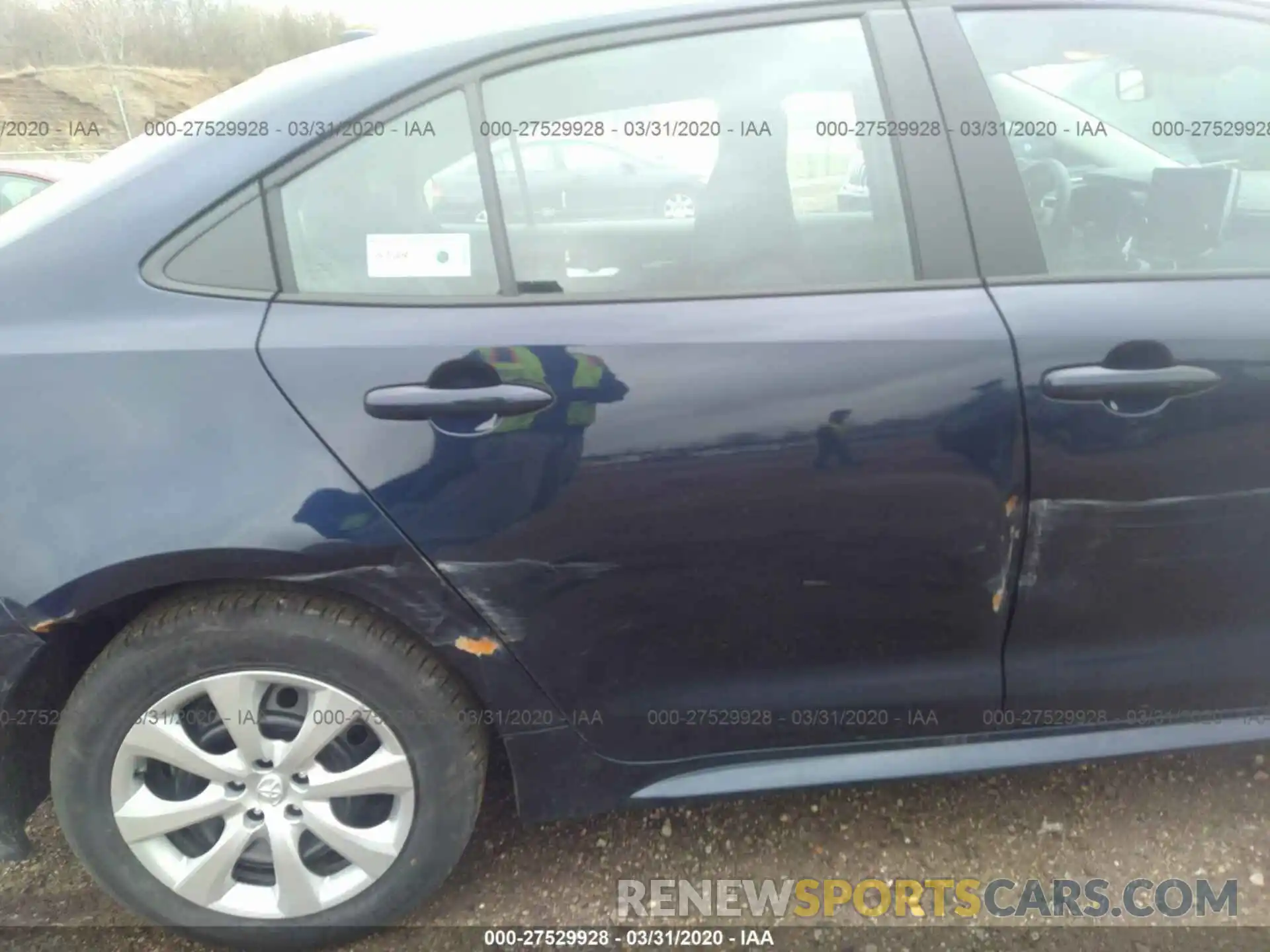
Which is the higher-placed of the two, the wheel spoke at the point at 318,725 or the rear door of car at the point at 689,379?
the rear door of car at the point at 689,379

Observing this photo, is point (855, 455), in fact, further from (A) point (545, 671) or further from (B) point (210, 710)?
(B) point (210, 710)

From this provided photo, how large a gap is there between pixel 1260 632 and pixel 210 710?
1.96m

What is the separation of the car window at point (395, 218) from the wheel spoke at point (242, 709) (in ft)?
2.24

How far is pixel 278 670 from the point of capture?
1.48 metres

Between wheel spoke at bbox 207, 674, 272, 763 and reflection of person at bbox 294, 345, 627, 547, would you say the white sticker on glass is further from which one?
wheel spoke at bbox 207, 674, 272, 763

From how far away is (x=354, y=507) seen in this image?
139cm

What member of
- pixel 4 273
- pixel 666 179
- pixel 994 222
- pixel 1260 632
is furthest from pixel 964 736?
pixel 4 273

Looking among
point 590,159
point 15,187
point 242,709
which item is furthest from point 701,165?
point 15,187

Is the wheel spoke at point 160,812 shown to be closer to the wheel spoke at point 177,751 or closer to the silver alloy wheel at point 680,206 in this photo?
the wheel spoke at point 177,751

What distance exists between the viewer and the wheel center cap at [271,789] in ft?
5.08

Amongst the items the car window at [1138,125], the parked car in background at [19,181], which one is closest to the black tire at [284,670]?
the car window at [1138,125]

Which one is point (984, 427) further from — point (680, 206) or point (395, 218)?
point (395, 218)

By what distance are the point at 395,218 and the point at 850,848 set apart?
160 centimetres

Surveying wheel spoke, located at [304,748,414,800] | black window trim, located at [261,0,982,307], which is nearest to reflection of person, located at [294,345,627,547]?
black window trim, located at [261,0,982,307]
